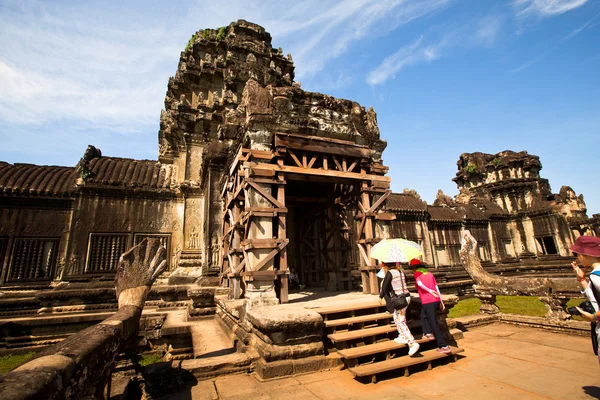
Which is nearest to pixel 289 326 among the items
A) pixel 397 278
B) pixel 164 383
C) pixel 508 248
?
pixel 164 383

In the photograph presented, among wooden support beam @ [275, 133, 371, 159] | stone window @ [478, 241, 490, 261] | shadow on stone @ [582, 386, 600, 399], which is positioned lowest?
shadow on stone @ [582, 386, 600, 399]

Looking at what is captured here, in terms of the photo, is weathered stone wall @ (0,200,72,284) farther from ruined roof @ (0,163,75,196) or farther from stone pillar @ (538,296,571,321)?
stone pillar @ (538,296,571,321)

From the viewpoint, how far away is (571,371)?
4.19 meters

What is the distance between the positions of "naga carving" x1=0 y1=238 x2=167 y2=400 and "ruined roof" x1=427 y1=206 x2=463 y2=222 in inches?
812

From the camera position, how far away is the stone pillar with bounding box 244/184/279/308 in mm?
6012

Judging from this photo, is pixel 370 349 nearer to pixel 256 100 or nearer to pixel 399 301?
pixel 399 301

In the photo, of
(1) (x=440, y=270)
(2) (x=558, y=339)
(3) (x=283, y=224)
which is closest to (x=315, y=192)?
(3) (x=283, y=224)

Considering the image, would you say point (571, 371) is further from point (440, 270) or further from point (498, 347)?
point (440, 270)

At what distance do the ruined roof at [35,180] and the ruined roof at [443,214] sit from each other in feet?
73.2

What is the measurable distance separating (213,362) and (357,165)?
19.7ft

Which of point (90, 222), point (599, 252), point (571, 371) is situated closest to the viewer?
point (599, 252)

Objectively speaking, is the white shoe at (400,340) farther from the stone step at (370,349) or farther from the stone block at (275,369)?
the stone block at (275,369)

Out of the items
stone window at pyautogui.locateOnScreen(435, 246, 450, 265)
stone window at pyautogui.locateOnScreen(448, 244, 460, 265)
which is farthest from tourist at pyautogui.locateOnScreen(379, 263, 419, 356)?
stone window at pyautogui.locateOnScreen(448, 244, 460, 265)

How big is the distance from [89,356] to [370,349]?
3816 mm
